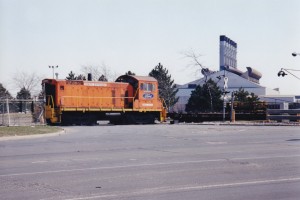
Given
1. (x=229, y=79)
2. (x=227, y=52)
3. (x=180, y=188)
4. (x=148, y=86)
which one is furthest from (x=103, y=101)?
(x=227, y=52)

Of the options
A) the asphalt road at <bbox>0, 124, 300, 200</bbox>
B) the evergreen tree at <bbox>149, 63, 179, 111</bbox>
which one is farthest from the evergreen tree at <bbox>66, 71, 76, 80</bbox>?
the asphalt road at <bbox>0, 124, 300, 200</bbox>

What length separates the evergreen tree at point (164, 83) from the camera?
3558 inches

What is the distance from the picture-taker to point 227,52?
94375 millimetres

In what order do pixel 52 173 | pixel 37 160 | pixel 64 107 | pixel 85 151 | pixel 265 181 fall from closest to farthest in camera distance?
pixel 265 181 → pixel 52 173 → pixel 37 160 → pixel 85 151 → pixel 64 107

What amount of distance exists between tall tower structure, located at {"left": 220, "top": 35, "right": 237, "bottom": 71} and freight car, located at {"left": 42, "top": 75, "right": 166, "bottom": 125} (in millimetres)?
51955

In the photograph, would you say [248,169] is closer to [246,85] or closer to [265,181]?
[265,181]

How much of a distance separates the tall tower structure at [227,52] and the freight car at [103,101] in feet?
170

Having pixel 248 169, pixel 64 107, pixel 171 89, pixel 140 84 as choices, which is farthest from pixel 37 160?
pixel 171 89

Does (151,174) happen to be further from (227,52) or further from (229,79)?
(227,52)

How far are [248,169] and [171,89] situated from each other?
82532 millimetres

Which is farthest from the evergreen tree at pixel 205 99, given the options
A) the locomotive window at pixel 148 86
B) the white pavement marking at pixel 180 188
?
the white pavement marking at pixel 180 188

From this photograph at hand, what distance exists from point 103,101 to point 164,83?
54.9m

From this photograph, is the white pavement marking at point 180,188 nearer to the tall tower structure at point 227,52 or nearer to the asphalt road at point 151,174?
the asphalt road at point 151,174

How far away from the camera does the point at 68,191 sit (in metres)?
7.93
